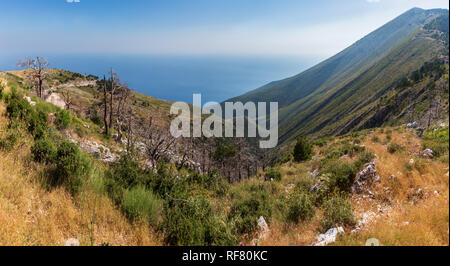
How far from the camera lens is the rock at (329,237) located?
397 centimetres

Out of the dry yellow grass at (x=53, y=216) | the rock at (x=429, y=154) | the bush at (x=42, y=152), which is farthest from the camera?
the rock at (x=429, y=154)

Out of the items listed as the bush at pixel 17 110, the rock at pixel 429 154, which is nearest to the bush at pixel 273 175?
the rock at pixel 429 154

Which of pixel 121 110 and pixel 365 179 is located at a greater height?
pixel 121 110

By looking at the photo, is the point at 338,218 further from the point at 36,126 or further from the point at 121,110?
the point at 121,110

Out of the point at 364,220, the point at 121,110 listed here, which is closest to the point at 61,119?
the point at 364,220

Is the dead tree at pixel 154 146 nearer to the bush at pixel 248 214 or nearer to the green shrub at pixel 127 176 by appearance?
the green shrub at pixel 127 176

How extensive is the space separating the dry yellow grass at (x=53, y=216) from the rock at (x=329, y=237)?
338cm

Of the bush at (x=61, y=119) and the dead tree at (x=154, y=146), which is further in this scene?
the dead tree at (x=154, y=146)

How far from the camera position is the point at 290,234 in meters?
4.71

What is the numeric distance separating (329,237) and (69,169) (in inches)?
251

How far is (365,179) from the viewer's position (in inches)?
263

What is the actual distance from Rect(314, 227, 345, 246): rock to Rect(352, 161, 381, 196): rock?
276 centimetres

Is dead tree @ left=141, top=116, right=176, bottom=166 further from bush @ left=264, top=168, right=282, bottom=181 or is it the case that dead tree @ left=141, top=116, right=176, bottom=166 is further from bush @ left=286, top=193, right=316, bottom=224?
bush @ left=286, top=193, right=316, bottom=224

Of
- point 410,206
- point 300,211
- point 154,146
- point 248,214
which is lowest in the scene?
point 154,146
